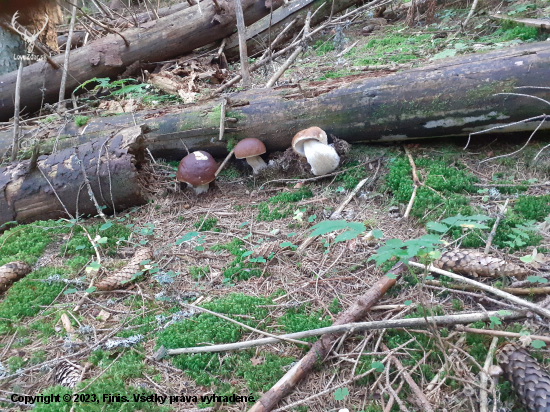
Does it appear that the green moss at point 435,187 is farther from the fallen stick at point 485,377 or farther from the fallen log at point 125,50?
the fallen log at point 125,50

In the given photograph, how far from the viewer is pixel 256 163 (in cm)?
447

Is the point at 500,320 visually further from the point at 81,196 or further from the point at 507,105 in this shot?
the point at 81,196

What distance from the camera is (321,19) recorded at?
26.3 ft

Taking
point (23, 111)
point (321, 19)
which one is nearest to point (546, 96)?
point (321, 19)

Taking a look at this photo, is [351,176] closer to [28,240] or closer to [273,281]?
[273,281]

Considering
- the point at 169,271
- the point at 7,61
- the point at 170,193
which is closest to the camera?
the point at 169,271

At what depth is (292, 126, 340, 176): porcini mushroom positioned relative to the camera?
3.88 m

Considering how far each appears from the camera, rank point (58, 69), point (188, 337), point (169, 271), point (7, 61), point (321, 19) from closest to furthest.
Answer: point (188, 337), point (169, 271), point (58, 69), point (7, 61), point (321, 19)

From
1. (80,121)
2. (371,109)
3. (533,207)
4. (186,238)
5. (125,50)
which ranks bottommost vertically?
(533,207)

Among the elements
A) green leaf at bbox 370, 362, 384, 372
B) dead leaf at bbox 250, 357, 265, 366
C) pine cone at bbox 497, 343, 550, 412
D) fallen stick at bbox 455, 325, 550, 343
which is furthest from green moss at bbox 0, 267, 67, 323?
pine cone at bbox 497, 343, 550, 412

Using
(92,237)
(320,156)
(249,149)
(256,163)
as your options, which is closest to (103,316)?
(92,237)

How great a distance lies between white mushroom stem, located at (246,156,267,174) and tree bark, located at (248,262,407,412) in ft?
8.08

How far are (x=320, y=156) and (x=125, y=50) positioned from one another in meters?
5.38

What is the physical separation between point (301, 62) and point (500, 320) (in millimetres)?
6182
